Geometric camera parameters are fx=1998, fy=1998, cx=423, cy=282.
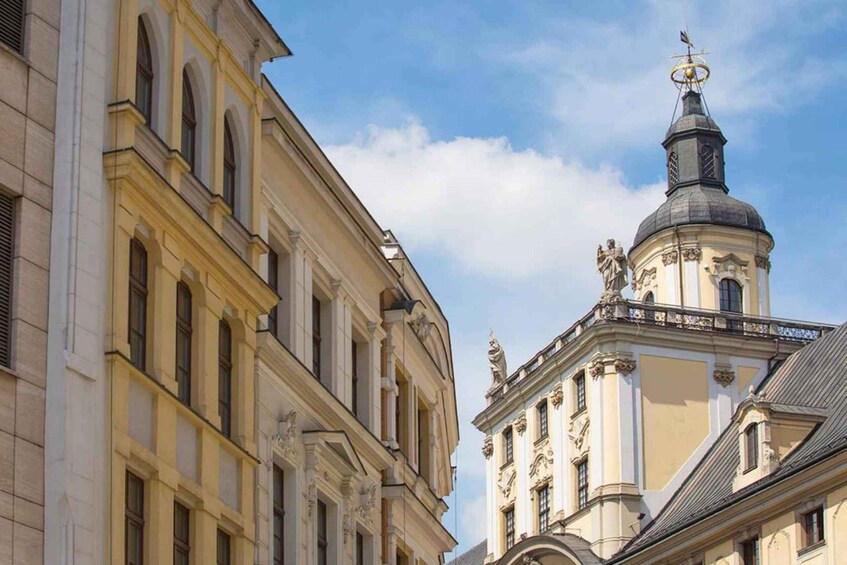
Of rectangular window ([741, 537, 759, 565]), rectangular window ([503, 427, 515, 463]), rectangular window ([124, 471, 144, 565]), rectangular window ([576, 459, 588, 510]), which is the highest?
rectangular window ([503, 427, 515, 463])

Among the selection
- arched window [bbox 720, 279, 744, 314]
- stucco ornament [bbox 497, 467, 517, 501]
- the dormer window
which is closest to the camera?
the dormer window

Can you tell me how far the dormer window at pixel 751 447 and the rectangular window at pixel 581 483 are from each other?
13.1 m

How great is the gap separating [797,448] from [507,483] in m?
22.7

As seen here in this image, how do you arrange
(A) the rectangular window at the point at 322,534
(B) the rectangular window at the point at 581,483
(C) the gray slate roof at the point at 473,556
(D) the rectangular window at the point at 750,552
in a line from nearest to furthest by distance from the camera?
1. (A) the rectangular window at the point at 322,534
2. (D) the rectangular window at the point at 750,552
3. (B) the rectangular window at the point at 581,483
4. (C) the gray slate roof at the point at 473,556

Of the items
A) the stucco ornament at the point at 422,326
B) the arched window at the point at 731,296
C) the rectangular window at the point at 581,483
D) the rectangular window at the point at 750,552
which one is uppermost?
the arched window at the point at 731,296

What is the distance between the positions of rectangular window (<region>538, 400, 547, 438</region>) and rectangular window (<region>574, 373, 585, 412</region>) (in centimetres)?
262

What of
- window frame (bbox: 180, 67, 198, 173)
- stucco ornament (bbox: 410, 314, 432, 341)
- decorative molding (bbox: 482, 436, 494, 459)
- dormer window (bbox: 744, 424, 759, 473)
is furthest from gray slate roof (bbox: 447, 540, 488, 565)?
window frame (bbox: 180, 67, 198, 173)

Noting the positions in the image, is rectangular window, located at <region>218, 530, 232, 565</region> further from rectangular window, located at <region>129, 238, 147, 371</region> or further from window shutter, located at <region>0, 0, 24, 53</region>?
window shutter, located at <region>0, 0, 24, 53</region>

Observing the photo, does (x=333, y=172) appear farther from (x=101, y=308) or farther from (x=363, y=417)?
(x=101, y=308)

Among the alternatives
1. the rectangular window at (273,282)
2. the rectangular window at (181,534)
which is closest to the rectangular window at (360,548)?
the rectangular window at (273,282)

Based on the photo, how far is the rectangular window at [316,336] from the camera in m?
36.3

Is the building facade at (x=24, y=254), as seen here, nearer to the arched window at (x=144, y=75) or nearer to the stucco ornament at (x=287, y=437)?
the arched window at (x=144, y=75)

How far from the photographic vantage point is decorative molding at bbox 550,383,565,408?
78.7 m

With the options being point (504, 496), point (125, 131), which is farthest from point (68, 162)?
point (504, 496)
